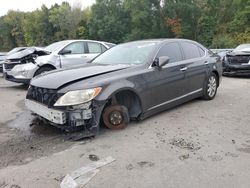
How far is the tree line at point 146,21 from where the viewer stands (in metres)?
37.0

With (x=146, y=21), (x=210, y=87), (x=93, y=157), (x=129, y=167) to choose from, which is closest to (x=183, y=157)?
(x=129, y=167)

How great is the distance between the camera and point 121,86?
16.7 ft

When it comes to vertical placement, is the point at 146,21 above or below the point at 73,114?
above

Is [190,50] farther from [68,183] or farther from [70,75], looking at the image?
[68,183]

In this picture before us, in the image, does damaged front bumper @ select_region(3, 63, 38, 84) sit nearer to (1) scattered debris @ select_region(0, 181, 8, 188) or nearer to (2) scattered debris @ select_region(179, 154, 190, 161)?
(1) scattered debris @ select_region(0, 181, 8, 188)

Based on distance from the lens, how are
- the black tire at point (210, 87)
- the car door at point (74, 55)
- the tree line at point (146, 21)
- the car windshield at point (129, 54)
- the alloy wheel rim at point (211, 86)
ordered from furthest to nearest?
the tree line at point (146, 21) < the car door at point (74, 55) < the alloy wheel rim at point (211, 86) < the black tire at point (210, 87) < the car windshield at point (129, 54)

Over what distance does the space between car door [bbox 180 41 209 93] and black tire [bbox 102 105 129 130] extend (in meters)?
1.79

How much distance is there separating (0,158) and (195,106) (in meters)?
4.10

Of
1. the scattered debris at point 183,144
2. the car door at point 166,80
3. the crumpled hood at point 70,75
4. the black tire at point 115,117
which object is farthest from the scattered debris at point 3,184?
→ the car door at point 166,80

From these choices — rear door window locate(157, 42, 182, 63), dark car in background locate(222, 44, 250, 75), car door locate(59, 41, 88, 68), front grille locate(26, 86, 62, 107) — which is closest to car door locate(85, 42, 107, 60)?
car door locate(59, 41, 88, 68)

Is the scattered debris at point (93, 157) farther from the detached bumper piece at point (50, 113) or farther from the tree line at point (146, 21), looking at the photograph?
the tree line at point (146, 21)

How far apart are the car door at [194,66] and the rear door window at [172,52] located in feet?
0.64

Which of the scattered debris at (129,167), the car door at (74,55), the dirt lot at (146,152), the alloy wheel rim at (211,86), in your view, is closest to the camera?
the dirt lot at (146,152)

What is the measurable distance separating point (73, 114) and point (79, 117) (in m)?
0.10
